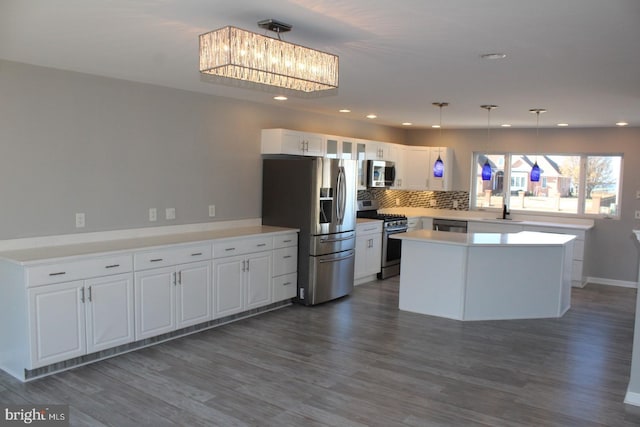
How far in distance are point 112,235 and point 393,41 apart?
10.1ft

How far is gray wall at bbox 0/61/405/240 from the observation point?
402 centimetres

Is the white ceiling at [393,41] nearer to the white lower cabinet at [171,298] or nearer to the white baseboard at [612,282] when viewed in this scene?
the white lower cabinet at [171,298]

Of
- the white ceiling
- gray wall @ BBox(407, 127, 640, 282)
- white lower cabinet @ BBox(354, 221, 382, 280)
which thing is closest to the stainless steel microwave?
white lower cabinet @ BBox(354, 221, 382, 280)

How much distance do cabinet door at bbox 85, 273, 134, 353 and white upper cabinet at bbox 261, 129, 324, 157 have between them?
2478mm

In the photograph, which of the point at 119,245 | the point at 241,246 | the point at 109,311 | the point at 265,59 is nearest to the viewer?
the point at 265,59

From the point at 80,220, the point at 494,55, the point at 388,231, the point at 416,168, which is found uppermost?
the point at 494,55

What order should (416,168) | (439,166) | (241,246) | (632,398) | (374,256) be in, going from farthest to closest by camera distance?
(416,168) → (374,256) → (439,166) → (241,246) → (632,398)

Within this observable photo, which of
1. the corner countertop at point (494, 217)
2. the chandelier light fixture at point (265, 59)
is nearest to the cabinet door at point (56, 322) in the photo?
the chandelier light fixture at point (265, 59)

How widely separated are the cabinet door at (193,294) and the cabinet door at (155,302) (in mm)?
77

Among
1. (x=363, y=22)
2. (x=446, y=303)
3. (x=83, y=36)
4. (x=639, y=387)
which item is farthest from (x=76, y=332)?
(x=639, y=387)

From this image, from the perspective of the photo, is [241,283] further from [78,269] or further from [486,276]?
[486,276]

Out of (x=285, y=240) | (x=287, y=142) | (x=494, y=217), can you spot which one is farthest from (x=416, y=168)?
(x=285, y=240)

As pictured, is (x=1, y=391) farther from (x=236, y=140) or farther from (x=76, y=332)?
(x=236, y=140)

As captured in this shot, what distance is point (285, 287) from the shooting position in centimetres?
Answer: 587
